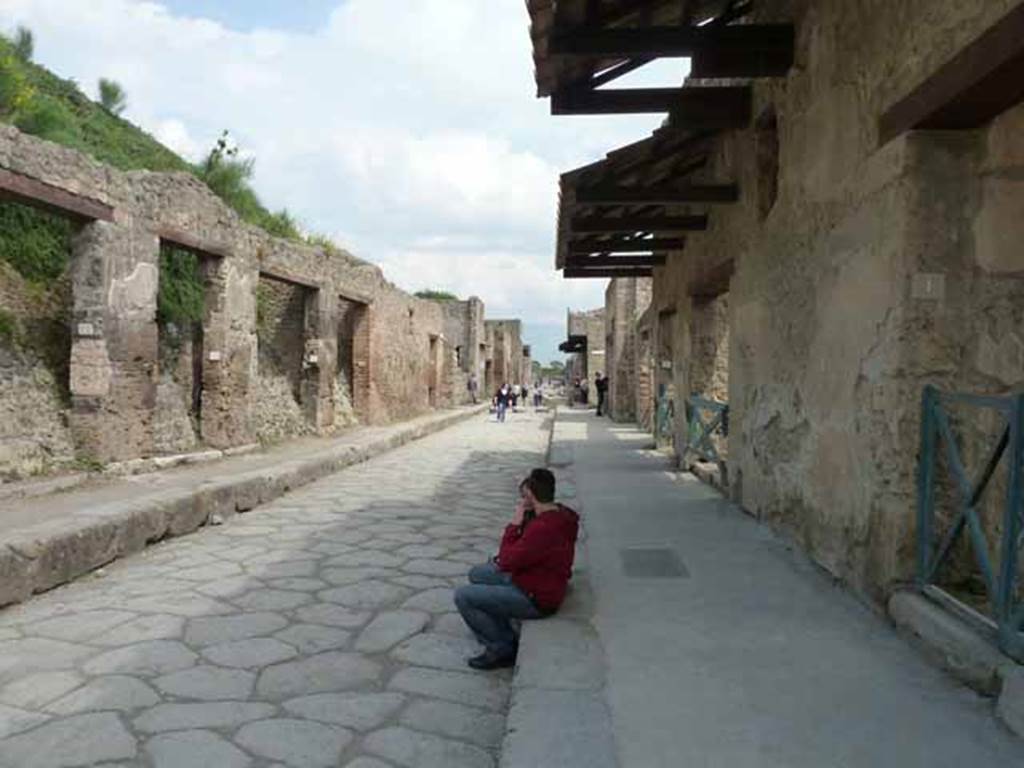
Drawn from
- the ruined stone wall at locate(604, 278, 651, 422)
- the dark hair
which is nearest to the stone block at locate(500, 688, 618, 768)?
the dark hair

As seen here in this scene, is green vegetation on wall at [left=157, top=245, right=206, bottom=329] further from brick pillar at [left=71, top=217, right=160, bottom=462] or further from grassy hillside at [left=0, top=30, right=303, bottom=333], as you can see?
brick pillar at [left=71, top=217, right=160, bottom=462]

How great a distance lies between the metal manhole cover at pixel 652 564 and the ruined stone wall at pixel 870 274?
78 centimetres

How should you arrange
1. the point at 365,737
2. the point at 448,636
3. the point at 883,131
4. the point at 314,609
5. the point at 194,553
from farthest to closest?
1. the point at 194,553
2. the point at 314,609
3. the point at 448,636
4. the point at 883,131
5. the point at 365,737

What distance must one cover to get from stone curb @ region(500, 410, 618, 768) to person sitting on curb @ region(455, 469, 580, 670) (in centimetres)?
11

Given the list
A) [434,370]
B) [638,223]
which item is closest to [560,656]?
[638,223]

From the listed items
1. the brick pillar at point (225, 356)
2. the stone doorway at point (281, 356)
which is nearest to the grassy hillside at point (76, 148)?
the brick pillar at point (225, 356)

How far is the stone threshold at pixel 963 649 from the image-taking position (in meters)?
2.55

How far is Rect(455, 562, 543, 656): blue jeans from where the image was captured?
3666 millimetres

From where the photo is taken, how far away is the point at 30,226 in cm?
987

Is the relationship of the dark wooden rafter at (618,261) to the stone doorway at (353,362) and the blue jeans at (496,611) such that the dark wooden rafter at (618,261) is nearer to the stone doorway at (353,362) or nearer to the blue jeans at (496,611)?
the stone doorway at (353,362)

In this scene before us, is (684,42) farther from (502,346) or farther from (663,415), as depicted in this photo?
(502,346)

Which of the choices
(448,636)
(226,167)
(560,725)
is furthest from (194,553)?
(226,167)

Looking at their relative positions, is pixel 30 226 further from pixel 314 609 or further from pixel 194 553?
pixel 314 609

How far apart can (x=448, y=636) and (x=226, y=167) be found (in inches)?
669
